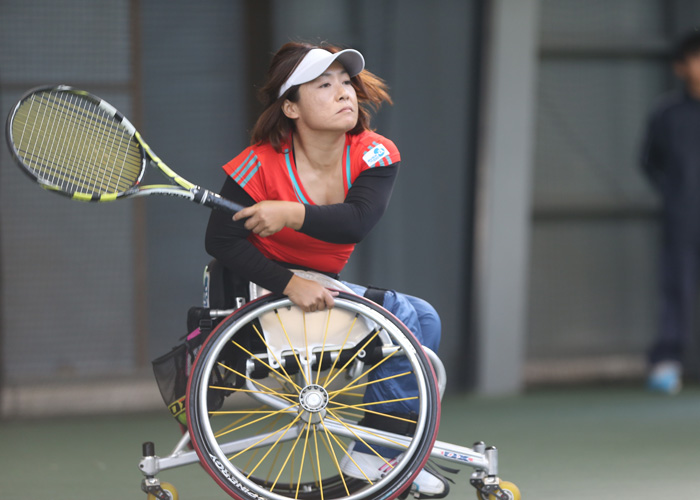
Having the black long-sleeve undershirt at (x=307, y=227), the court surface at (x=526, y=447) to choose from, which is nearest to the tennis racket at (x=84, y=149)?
the black long-sleeve undershirt at (x=307, y=227)

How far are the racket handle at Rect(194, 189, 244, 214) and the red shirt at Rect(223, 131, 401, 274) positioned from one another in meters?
0.13

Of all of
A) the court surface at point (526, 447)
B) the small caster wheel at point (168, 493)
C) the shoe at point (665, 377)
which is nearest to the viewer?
the small caster wheel at point (168, 493)

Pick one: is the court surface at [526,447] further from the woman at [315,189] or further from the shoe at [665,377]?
the woman at [315,189]

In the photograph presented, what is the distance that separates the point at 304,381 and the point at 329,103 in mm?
731

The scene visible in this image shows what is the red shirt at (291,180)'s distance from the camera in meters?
2.55

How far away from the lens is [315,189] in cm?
259

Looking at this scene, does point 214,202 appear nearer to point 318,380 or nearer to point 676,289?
point 318,380

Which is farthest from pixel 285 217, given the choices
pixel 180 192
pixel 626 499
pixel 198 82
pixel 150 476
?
pixel 198 82

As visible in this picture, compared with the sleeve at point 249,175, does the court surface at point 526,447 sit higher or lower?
lower

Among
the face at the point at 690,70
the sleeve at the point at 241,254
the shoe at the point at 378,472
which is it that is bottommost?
the shoe at the point at 378,472

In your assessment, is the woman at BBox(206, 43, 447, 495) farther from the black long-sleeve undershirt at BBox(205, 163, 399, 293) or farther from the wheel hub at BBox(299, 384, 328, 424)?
the wheel hub at BBox(299, 384, 328, 424)

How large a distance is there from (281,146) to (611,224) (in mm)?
2895

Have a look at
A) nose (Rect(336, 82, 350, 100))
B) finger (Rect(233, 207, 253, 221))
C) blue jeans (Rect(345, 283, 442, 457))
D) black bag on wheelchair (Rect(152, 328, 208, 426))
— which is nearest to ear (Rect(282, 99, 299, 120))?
nose (Rect(336, 82, 350, 100))

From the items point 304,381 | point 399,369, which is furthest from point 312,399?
point 399,369
